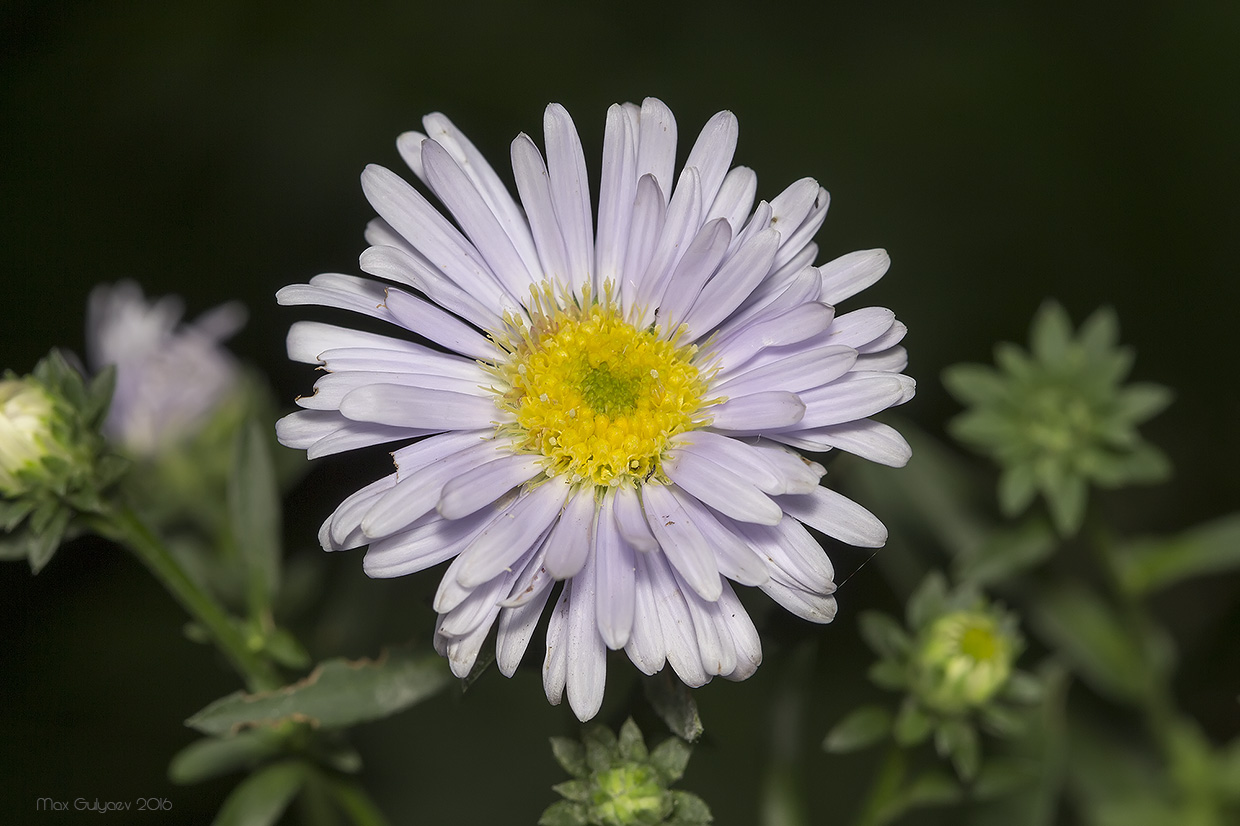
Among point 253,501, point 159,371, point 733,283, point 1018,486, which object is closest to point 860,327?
point 733,283

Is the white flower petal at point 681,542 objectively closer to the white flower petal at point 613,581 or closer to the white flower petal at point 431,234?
the white flower petal at point 613,581

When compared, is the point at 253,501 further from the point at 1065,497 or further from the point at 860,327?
the point at 1065,497

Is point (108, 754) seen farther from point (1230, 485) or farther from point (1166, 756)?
point (1230, 485)

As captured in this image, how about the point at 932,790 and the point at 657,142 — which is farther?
the point at 932,790

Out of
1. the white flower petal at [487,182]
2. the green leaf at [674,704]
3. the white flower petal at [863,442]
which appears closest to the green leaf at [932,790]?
the green leaf at [674,704]

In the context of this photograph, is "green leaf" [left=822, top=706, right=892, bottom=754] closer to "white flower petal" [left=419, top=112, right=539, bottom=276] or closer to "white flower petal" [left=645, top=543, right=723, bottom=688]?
"white flower petal" [left=645, top=543, right=723, bottom=688]

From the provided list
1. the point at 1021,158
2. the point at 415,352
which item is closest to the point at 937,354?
the point at 1021,158
